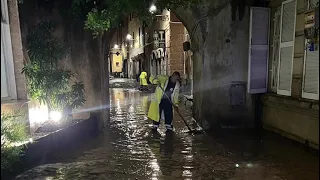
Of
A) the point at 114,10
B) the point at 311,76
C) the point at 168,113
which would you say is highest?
the point at 114,10

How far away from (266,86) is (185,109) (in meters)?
4.72

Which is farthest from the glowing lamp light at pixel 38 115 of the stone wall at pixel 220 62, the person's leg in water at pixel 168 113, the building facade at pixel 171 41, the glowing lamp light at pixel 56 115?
the building facade at pixel 171 41

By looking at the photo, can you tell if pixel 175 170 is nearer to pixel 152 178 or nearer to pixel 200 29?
pixel 152 178

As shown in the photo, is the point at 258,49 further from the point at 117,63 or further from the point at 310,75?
the point at 117,63

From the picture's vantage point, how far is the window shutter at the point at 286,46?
285 inches

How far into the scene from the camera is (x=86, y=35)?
327 inches

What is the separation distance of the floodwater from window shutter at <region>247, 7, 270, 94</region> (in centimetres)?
157

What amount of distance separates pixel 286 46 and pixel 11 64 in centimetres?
679

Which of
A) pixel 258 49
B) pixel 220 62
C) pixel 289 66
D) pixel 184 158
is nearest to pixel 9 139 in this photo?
pixel 184 158

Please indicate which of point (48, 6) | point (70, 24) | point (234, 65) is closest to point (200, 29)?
point (234, 65)

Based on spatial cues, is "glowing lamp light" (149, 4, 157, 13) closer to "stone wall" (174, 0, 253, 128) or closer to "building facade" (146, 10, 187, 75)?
"stone wall" (174, 0, 253, 128)

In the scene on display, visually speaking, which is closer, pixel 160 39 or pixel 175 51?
pixel 175 51

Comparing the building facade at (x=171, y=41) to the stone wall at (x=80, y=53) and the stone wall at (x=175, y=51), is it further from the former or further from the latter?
the stone wall at (x=80, y=53)

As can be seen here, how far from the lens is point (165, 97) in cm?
853
